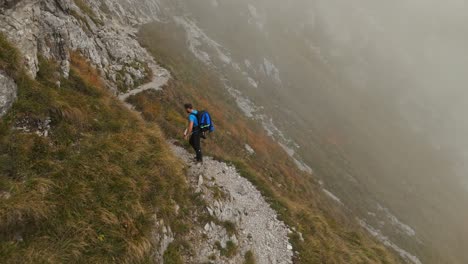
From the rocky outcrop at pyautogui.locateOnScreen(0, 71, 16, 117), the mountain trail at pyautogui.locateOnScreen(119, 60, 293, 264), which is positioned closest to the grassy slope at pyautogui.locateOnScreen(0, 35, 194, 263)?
the rocky outcrop at pyautogui.locateOnScreen(0, 71, 16, 117)

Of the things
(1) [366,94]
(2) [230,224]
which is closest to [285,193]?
(2) [230,224]

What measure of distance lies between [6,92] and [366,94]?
89894 millimetres

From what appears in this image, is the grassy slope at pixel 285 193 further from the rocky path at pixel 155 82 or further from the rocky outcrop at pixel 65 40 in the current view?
the rocky outcrop at pixel 65 40

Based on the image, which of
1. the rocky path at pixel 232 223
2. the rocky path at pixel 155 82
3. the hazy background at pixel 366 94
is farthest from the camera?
the hazy background at pixel 366 94

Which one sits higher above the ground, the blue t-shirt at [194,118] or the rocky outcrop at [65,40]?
the blue t-shirt at [194,118]

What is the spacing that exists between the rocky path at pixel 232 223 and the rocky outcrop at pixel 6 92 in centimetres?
609

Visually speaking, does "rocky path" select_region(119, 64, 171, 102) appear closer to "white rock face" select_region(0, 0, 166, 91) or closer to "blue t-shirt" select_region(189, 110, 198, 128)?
"white rock face" select_region(0, 0, 166, 91)

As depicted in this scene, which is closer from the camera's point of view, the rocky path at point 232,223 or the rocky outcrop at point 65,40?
the rocky path at point 232,223

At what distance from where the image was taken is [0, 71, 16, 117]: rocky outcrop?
7168 millimetres

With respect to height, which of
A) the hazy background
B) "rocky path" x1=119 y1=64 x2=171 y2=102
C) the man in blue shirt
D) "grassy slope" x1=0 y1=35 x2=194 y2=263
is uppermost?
the hazy background

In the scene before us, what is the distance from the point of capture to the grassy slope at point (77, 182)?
18.0 ft

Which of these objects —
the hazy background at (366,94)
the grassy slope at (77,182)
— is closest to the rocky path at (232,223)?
the grassy slope at (77,182)

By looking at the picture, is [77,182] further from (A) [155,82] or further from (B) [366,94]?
(B) [366,94]

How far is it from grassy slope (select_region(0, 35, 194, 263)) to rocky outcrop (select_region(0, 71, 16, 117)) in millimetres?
162
